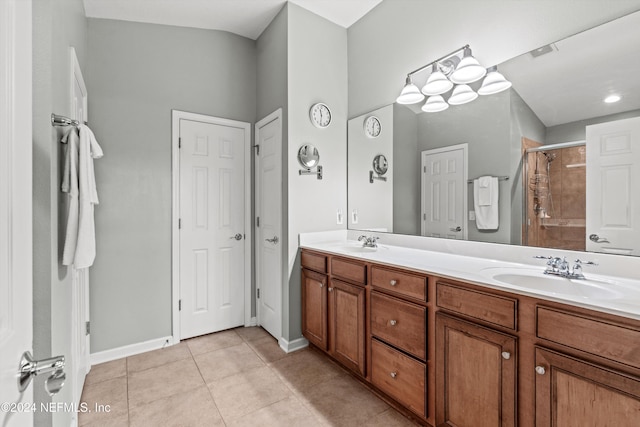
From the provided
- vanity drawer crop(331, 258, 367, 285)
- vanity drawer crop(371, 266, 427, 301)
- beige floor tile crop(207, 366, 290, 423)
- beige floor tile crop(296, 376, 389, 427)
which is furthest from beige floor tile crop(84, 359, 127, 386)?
vanity drawer crop(371, 266, 427, 301)

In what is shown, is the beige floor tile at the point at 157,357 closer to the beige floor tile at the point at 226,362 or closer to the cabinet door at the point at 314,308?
the beige floor tile at the point at 226,362

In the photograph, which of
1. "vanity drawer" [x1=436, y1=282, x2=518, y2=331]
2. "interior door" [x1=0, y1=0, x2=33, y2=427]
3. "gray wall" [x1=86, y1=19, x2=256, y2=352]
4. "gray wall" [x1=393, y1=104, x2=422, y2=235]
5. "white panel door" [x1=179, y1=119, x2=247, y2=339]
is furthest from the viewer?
"white panel door" [x1=179, y1=119, x2=247, y2=339]

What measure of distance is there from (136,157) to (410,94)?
236 centimetres

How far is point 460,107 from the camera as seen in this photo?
2098 millimetres

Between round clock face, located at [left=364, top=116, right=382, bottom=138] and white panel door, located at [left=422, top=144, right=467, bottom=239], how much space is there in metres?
0.55

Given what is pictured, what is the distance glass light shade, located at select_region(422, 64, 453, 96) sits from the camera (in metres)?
2.13

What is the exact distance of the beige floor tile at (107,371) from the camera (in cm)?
224

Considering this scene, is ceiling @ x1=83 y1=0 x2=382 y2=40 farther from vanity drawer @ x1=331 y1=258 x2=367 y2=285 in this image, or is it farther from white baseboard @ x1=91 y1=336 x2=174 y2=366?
white baseboard @ x1=91 y1=336 x2=174 y2=366

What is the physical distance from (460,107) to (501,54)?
14.5 inches

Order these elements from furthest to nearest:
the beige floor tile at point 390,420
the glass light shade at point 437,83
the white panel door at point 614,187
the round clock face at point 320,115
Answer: the round clock face at point 320,115 → the glass light shade at point 437,83 → the beige floor tile at point 390,420 → the white panel door at point 614,187

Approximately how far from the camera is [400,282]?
1756 mm

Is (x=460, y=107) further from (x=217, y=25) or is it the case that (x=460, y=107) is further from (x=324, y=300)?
(x=217, y=25)

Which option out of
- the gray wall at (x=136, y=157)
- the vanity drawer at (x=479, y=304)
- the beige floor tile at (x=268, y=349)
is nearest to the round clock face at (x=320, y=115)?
the gray wall at (x=136, y=157)

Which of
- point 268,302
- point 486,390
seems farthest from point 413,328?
point 268,302
